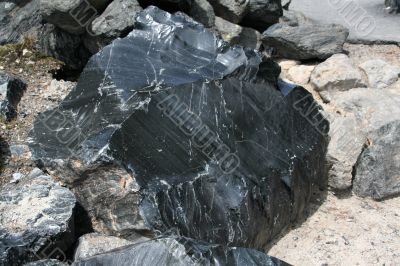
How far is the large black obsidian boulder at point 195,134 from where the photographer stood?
3.70 m

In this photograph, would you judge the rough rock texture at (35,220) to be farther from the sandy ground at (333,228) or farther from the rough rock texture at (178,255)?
the sandy ground at (333,228)

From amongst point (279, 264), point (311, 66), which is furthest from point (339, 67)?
point (279, 264)

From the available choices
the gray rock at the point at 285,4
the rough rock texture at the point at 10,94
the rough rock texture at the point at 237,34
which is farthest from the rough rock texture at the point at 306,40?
the rough rock texture at the point at 10,94

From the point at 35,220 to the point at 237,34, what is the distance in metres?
3.07

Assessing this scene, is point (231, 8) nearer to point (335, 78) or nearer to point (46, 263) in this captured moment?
point (335, 78)

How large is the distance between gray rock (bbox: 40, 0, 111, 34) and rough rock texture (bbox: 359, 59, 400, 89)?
8.08 ft

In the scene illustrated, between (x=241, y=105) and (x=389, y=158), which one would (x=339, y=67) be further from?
(x=241, y=105)

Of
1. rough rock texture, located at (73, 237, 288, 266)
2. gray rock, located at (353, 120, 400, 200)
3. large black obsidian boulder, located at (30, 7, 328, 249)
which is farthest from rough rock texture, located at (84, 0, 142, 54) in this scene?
rough rock texture, located at (73, 237, 288, 266)

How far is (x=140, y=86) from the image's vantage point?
161 inches

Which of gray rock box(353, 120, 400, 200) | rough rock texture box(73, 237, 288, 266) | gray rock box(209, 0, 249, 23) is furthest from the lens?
gray rock box(209, 0, 249, 23)

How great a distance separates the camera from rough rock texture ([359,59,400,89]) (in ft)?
18.2

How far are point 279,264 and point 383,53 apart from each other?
3665 mm

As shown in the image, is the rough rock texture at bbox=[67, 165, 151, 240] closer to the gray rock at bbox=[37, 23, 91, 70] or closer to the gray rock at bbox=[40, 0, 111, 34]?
the gray rock at bbox=[40, 0, 111, 34]

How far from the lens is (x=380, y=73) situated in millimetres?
5613
